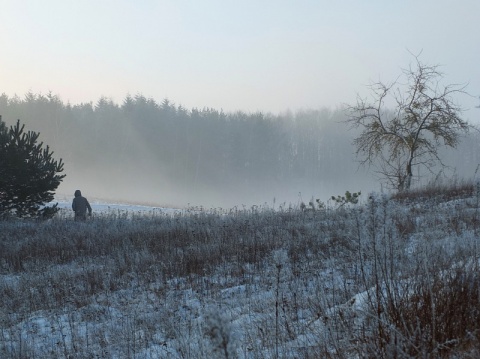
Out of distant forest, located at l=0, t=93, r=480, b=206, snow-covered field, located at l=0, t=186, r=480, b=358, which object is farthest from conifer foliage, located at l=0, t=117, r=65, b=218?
distant forest, located at l=0, t=93, r=480, b=206

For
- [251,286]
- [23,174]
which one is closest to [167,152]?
[23,174]

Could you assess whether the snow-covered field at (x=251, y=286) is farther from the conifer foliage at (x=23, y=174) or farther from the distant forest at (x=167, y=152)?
the distant forest at (x=167, y=152)

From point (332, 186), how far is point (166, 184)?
37.2 meters

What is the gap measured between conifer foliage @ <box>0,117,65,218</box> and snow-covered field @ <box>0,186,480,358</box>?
1.79 meters

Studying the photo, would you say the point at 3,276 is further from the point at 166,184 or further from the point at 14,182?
the point at 166,184

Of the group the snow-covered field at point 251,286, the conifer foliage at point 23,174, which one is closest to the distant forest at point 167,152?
the conifer foliage at point 23,174

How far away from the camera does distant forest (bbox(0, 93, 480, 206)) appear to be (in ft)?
217

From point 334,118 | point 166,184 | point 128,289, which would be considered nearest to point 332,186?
point 334,118

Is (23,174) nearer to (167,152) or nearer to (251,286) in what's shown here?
(251,286)

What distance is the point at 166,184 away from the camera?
70750 millimetres

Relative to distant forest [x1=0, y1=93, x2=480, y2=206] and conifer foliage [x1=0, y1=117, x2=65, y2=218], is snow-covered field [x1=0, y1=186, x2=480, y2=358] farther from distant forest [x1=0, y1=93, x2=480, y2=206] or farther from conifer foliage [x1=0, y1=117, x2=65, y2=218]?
distant forest [x1=0, y1=93, x2=480, y2=206]

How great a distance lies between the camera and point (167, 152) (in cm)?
7338

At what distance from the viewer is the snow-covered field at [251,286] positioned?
2.81m

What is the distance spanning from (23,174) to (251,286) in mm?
11877
